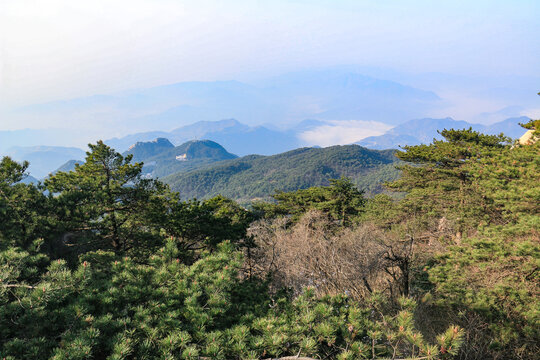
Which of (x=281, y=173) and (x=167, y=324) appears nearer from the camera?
(x=167, y=324)

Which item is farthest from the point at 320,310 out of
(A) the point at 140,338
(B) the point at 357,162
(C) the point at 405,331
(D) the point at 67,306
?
(B) the point at 357,162

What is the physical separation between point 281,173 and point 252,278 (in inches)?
5618

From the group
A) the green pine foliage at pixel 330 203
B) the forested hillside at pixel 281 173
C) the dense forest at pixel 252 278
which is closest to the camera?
the dense forest at pixel 252 278

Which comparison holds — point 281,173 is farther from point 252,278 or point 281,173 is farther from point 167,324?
point 167,324

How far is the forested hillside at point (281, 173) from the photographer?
134625mm

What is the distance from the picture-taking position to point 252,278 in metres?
5.18

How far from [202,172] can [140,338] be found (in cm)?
15977

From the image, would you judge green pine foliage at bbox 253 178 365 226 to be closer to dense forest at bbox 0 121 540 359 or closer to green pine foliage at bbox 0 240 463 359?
dense forest at bbox 0 121 540 359

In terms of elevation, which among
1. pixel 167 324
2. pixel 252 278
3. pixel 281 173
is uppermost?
pixel 167 324

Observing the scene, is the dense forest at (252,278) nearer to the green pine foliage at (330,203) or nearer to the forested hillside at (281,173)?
the green pine foliage at (330,203)

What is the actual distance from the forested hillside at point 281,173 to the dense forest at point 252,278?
115 meters

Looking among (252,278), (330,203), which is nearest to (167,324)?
(252,278)

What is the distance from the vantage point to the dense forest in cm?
273

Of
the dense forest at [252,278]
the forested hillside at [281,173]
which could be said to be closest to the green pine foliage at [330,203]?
the dense forest at [252,278]
